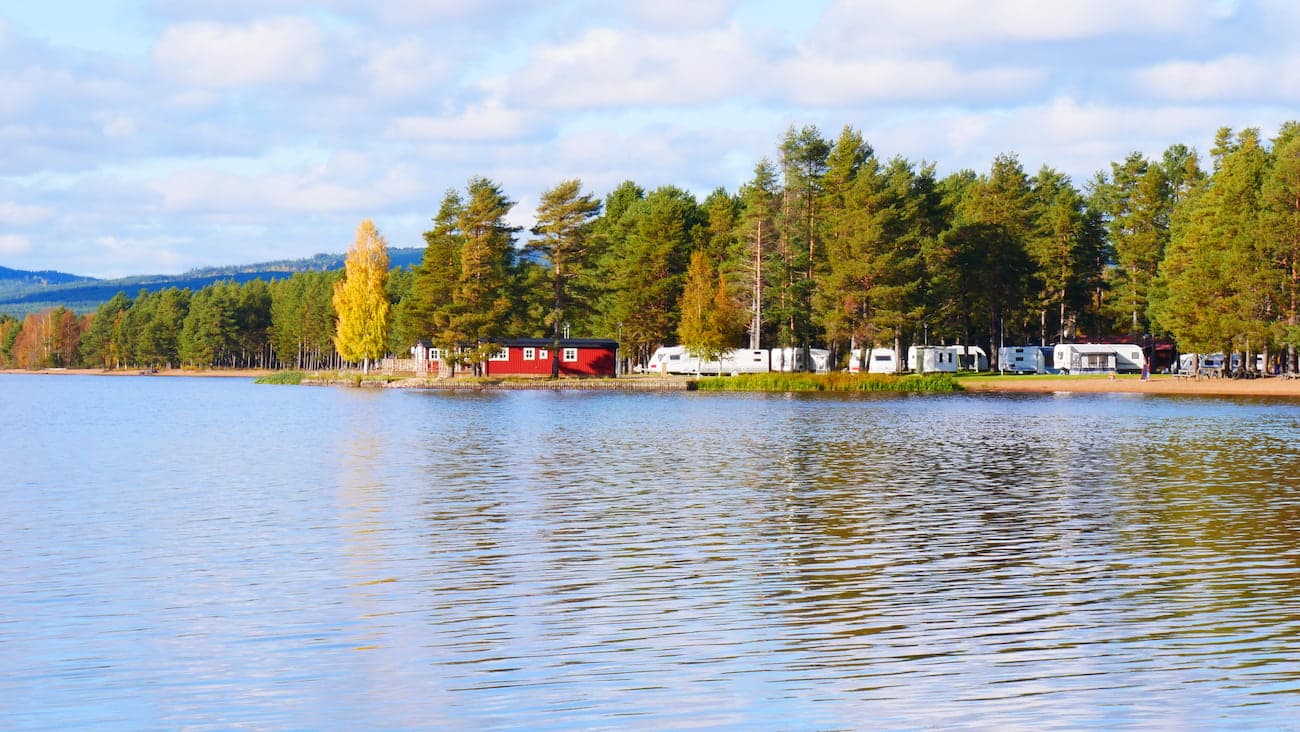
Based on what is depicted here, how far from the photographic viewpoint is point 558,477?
29984mm

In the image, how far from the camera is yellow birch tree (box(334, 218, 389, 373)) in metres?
114

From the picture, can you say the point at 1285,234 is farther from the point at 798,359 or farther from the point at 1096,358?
the point at 798,359

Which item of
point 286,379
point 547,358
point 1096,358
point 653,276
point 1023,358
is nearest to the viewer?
point 547,358

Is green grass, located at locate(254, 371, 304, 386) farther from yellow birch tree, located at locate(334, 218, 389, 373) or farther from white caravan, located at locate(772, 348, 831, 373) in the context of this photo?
white caravan, located at locate(772, 348, 831, 373)

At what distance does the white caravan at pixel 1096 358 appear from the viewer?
107812 mm

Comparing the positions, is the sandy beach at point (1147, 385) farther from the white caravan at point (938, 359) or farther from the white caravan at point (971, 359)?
the white caravan at point (971, 359)

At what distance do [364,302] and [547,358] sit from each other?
58.9ft

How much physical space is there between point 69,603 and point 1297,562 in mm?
15669

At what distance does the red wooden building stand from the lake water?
235 ft

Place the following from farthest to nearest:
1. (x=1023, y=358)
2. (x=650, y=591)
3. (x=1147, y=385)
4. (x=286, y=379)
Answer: (x=286, y=379)
(x=1023, y=358)
(x=1147, y=385)
(x=650, y=591)

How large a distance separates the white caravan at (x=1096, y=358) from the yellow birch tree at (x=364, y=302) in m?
57.8

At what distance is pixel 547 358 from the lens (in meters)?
108

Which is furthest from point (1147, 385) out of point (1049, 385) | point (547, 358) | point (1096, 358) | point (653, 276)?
point (547, 358)

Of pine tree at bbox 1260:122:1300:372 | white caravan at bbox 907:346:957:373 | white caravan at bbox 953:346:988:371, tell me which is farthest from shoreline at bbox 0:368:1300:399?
white caravan at bbox 953:346:988:371
